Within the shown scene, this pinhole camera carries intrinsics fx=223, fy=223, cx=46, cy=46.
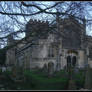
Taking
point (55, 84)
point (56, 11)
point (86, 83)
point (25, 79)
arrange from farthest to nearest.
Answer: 1. point (25, 79)
2. point (55, 84)
3. point (86, 83)
4. point (56, 11)

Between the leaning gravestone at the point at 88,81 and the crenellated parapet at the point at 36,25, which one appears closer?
the crenellated parapet at the point at 36,25

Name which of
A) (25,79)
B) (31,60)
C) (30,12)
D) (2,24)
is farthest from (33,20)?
(31,60)

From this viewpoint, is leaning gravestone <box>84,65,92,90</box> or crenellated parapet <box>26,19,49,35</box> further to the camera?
leaning gravestone <box>84,65,92,90</box>

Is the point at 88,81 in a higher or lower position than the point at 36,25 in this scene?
lower

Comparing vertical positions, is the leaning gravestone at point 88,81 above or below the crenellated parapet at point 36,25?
below

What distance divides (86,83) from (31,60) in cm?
3271

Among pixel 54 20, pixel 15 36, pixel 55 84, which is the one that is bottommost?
pixel 55 84

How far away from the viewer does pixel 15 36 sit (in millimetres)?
12227

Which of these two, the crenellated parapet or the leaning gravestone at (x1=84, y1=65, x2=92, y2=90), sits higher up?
the crenellated parapet

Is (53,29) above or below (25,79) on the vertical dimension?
above

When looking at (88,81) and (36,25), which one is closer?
(36,25)

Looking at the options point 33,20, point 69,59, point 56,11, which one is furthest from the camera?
point 69,59

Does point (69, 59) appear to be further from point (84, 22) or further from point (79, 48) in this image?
point (84, 22)

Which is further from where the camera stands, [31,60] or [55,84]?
[31,60]
